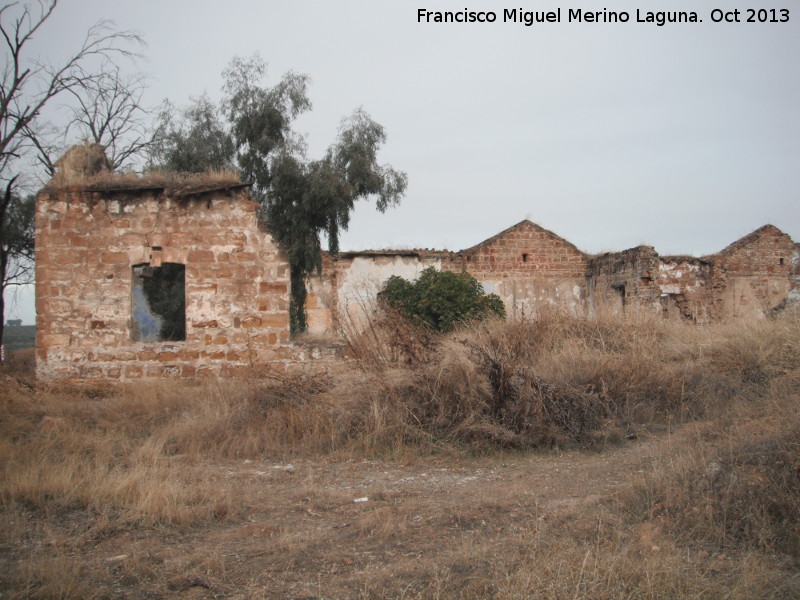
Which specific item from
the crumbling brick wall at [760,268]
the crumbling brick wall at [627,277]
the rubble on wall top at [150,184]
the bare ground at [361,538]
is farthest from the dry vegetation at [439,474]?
the crumbling brick wall at [760,268]

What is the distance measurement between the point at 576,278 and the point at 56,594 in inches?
726

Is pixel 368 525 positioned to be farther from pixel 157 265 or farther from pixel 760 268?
pixel 760 268

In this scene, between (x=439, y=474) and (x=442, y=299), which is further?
(x=442, y=299)

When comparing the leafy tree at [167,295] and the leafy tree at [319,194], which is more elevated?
the leafy tree at [319,194]

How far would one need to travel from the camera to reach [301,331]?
17.5 meters

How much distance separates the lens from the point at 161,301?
16828 mm

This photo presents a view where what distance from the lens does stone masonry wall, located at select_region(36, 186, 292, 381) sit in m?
9.80

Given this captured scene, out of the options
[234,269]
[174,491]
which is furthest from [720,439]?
[234,269]

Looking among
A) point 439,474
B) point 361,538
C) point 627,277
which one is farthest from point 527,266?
point 361,538

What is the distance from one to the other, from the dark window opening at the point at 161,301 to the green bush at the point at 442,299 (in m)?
5.21

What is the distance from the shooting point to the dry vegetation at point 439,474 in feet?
11.8

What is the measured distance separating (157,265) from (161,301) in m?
7.33

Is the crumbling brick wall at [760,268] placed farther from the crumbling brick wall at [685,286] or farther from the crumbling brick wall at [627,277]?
the crumbling brick wall at [627,277]

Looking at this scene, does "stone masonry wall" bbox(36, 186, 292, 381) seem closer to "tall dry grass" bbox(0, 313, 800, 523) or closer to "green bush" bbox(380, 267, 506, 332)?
"tall dry grass" bbox(0, 313, 800, 523)
